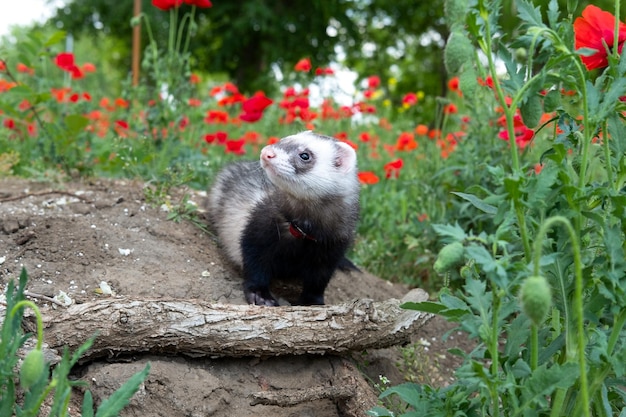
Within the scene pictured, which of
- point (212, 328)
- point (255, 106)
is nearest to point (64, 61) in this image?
point (255, 106)

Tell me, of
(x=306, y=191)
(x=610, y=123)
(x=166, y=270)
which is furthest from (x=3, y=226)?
(x=610, y=123)

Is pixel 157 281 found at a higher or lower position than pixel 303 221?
lower

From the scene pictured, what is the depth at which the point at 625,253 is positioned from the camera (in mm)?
2393

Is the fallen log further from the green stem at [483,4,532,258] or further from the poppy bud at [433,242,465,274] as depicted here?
the poppy bud at [433,242,465,274]

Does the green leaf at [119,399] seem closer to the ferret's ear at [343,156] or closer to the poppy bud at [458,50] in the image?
the poppy bud at [458,50]

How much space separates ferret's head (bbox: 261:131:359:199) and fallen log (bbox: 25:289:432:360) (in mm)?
614

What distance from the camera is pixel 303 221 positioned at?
3609 mm

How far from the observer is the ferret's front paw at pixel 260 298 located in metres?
3.60

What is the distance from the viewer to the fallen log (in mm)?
2838

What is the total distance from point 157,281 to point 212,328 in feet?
2.10

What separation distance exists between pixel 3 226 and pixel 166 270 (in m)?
0.83

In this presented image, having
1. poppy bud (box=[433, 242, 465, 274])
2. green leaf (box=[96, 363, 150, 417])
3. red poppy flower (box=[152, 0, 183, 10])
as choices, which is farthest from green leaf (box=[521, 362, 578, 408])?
red poppy flower (box=[152, 0, 183, 10])

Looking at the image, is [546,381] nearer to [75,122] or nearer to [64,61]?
[75,122]

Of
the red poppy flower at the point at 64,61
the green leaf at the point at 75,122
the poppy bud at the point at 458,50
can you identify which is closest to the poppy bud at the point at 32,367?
the poppy bud at the point at 458,50
